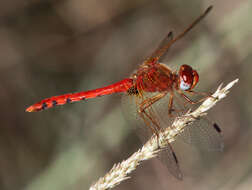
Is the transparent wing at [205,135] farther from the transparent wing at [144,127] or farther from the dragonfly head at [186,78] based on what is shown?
the dragonfly head at [186,78]

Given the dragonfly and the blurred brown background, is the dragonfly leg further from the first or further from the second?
the blurred brown background

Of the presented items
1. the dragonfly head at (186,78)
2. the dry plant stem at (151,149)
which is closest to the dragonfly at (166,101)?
the dragonfly head at (186,78)

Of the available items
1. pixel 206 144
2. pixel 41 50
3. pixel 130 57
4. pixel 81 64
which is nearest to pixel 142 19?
pixel 130 57

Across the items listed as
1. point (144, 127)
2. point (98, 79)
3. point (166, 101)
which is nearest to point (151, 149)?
point (144, 127)

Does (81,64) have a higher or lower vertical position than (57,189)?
higher

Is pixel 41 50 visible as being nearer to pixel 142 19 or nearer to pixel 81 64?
pixel 81 64
